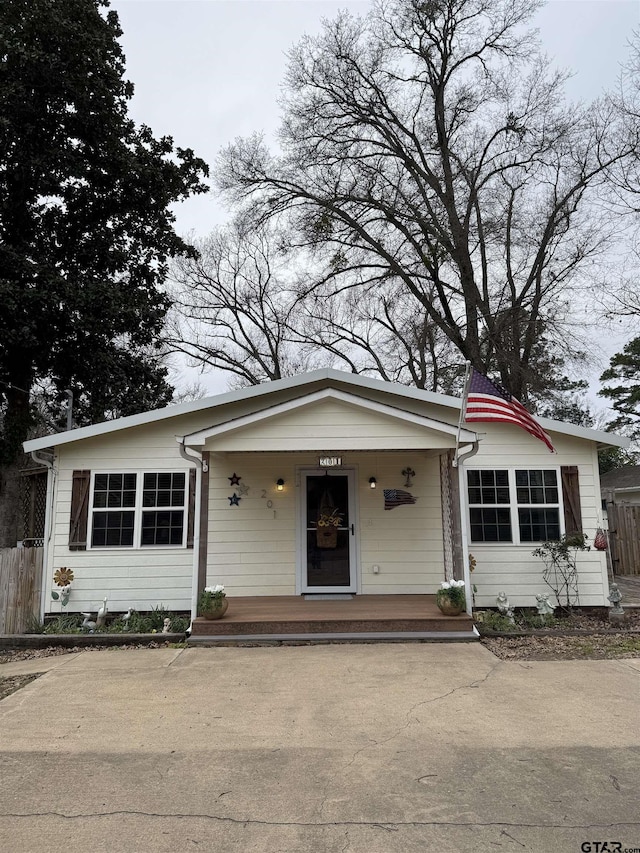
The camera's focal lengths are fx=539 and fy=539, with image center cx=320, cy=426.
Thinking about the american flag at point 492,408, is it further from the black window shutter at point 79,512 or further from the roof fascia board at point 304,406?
the black window shutter at point 79,512

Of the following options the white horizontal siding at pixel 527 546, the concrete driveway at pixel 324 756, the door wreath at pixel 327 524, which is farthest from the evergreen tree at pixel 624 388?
the concrete driveway at pixel 324 756

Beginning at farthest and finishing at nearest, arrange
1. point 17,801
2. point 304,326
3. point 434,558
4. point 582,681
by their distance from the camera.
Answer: point 304,326
point 434,558
point 582,681
point 17,801

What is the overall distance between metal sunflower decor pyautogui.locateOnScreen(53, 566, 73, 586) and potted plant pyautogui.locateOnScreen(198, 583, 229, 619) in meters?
2.30

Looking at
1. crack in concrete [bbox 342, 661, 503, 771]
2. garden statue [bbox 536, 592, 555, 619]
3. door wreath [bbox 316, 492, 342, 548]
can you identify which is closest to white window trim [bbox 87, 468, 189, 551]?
door wreath [bbox 316, 492, 342, 548]

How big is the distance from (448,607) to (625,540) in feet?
28.7

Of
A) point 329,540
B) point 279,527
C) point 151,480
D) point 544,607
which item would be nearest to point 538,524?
point 544,607

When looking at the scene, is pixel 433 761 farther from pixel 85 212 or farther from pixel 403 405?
pixel 85 212

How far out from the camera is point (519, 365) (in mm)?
14570

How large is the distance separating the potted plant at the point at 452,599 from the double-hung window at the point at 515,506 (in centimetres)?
141

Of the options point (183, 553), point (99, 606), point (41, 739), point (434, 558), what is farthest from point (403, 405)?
point (41, 739)

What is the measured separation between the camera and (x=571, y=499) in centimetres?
830

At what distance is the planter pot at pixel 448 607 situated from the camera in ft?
23.4

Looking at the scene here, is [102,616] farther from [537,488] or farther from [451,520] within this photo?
[537,488]

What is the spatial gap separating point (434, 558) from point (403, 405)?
99.1 inches
